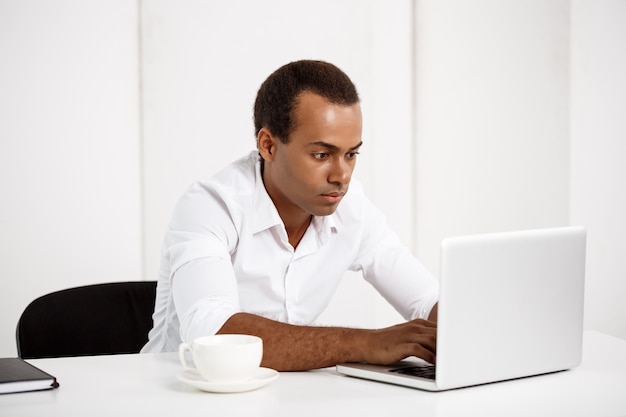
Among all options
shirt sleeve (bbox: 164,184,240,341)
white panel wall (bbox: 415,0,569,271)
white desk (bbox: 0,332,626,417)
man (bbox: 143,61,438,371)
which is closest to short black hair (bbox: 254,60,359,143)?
man (bbox: 143,61,438,371)

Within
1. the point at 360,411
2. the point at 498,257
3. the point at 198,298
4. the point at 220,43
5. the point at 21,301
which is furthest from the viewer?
the point at 220,43

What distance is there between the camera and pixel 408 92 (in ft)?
14.4

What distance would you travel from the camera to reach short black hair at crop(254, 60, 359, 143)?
2.15 m

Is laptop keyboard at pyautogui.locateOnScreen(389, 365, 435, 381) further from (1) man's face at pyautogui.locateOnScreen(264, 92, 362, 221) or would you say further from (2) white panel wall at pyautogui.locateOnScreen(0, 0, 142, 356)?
(2) white panel wall at pyautogui.locateOnScreen(0, 0, 142, 356)

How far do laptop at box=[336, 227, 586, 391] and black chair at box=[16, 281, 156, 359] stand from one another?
2.70ft

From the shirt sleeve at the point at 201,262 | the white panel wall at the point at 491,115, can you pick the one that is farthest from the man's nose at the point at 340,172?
the white panel wall at the point at 491,115

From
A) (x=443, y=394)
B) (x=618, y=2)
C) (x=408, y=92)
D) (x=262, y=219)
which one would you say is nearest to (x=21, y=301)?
(x=262, y=219)

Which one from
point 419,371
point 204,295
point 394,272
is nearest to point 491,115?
point 394,272

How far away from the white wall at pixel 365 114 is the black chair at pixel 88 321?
1485mm

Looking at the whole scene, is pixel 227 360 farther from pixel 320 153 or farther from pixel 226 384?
pixel 320 153

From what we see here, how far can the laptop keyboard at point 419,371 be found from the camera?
1568 millimetres

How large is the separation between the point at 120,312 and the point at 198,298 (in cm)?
51

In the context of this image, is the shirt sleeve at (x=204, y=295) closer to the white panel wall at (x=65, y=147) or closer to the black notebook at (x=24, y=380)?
the black notebook at (x=24, y=380)

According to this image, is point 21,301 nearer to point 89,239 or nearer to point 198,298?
point 89,239
